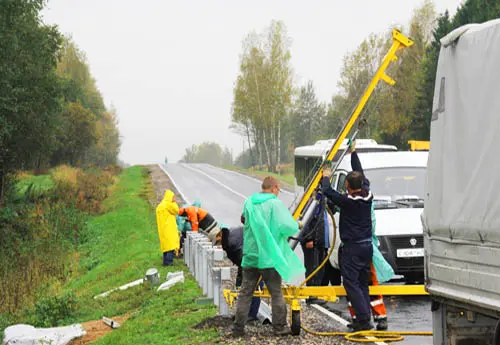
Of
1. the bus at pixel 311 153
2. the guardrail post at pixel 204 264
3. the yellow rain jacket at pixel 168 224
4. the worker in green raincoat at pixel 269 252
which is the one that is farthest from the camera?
the bus at pixel 311 153

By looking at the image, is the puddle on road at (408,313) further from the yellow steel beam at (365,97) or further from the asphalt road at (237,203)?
the yellow steel beam at (365,97)

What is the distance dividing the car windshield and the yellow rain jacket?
234 inches

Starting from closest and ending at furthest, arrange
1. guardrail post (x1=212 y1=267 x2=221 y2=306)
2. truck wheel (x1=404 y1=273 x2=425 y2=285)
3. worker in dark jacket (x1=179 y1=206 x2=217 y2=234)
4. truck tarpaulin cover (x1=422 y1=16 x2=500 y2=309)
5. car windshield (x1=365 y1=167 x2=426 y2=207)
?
truck tarpaulin cover (x1=422 y1=16 x2=500 y2=309), guardrail post (x1=212 y1=267 x2=221 y2=306), worker in dark jacket (x1=179 y1=206 x2=217 y2=234), truck wheel (x1=404 y1=273 x2=425 y2=285), car windshield (x1=365 y1=167 x2=426 y2=207)

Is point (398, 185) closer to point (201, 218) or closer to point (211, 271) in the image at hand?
point (201, 218)

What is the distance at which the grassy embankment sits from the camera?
1216 cm

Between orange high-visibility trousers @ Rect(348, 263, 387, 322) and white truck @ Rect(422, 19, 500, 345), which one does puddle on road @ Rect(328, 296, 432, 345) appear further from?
white truck @ Rect(422, 19, 500, 345)

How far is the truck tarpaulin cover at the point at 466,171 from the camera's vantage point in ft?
19.5

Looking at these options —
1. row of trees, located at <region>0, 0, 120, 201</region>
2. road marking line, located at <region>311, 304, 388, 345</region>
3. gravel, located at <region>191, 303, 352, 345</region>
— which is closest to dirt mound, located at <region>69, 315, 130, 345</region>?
gravel, located at <region>191, 303, 352, 345</region>

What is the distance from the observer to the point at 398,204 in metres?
13.7

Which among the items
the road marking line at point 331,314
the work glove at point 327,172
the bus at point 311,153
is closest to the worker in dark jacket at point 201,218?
the road marking line at point 331,314

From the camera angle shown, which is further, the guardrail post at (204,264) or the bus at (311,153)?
the bus at (311,153)

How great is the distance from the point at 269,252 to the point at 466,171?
369 centimetres

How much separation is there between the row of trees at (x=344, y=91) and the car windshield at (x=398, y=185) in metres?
22.3

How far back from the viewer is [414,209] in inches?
530
